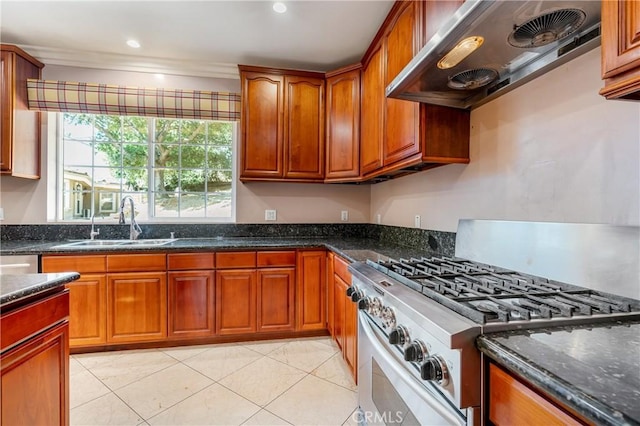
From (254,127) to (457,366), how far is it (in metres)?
2.49

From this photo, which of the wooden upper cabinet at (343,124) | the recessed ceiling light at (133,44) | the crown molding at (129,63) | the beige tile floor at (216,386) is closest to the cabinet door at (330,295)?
the beige tile floor at (216,386)

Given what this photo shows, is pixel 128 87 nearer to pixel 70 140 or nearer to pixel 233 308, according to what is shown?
pixel 70 140

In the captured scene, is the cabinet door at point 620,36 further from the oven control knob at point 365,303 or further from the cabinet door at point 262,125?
the cabinet door at point 262,125

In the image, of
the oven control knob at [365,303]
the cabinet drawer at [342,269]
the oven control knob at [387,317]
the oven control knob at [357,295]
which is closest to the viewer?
the oven control knob at [387,317]

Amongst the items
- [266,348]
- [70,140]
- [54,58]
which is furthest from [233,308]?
[54,58]

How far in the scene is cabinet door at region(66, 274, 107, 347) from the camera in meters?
2.23

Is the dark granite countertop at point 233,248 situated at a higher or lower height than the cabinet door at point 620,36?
lower

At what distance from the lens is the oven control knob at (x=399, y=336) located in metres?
0.95

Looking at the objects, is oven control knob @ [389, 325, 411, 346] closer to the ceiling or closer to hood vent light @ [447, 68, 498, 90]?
hood vent light @ [447, 68, 498, 90]

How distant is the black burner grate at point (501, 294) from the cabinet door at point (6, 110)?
3084mm

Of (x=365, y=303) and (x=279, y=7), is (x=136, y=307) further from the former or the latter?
(x=279, y=7)

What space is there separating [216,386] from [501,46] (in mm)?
2341

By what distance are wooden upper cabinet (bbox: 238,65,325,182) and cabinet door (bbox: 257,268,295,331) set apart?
882 millimetres

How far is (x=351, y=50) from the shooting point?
2.60 m
